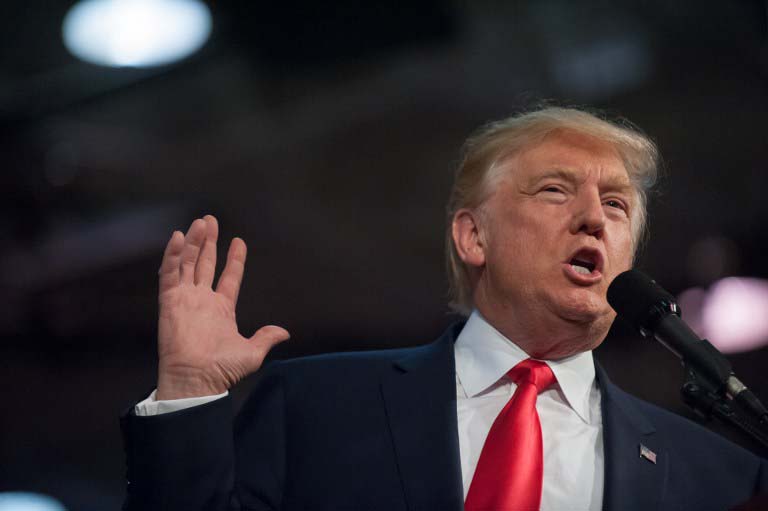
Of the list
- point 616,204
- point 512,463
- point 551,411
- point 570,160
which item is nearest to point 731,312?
point 616,204

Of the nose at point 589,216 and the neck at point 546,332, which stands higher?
the nose at point 589,216

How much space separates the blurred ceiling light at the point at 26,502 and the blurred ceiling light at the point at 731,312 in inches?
86.9

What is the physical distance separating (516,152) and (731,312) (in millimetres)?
1480

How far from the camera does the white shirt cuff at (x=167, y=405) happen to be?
154 cm

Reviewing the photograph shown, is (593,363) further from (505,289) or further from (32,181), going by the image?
(32,181)

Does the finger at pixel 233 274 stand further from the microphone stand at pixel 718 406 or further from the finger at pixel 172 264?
the microphone stand at pixel 718 406

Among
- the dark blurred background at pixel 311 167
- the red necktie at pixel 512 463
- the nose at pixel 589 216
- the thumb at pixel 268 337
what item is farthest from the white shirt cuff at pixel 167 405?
the dark blurred background at pixel 311 167

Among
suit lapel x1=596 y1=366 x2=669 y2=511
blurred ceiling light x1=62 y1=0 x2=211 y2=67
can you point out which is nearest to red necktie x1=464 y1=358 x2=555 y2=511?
suit lapel x1=596 y1=366 x2=669 y2=511

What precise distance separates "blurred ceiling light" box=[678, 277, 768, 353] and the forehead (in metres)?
1.25

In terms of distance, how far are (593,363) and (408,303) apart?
1001 millimetres

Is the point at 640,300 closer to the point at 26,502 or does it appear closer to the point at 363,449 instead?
the point at 363,449

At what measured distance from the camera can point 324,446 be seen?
1.73 meters

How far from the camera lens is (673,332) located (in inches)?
52.4

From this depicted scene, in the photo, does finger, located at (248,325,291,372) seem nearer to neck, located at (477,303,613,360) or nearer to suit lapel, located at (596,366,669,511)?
neck, located at (477,303,613,360)
